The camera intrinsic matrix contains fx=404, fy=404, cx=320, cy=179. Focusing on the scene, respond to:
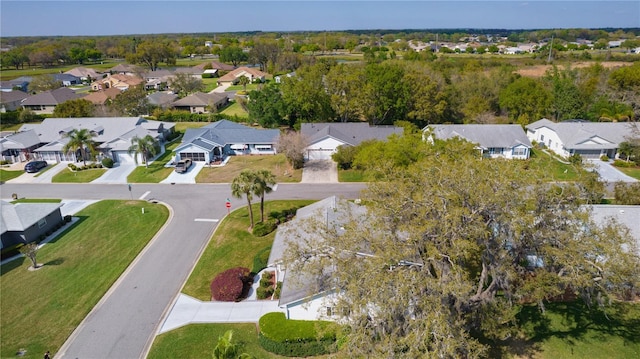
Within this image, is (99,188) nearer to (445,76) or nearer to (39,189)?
(39,189)

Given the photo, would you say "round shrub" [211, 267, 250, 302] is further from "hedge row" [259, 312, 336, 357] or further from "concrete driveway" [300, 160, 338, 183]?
"concrete driveway" [300, 160, 338, 183]

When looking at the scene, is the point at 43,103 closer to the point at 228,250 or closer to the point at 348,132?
the point at 348,132

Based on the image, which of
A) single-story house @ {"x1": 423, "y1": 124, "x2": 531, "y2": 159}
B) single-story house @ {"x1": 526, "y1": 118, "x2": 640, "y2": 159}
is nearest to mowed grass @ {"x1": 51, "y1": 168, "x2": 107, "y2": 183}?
single-story house @ {"x1": 423, "y1": 124, "x2": 531, "y2": 159}

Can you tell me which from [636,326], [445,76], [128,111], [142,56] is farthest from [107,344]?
[142,56]

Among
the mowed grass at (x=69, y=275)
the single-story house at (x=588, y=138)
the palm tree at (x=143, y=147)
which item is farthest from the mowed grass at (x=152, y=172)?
the single-story house at (x=588, y=138)

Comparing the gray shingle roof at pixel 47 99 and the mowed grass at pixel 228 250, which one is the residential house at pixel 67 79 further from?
the mowed grass at pixel 228 250
